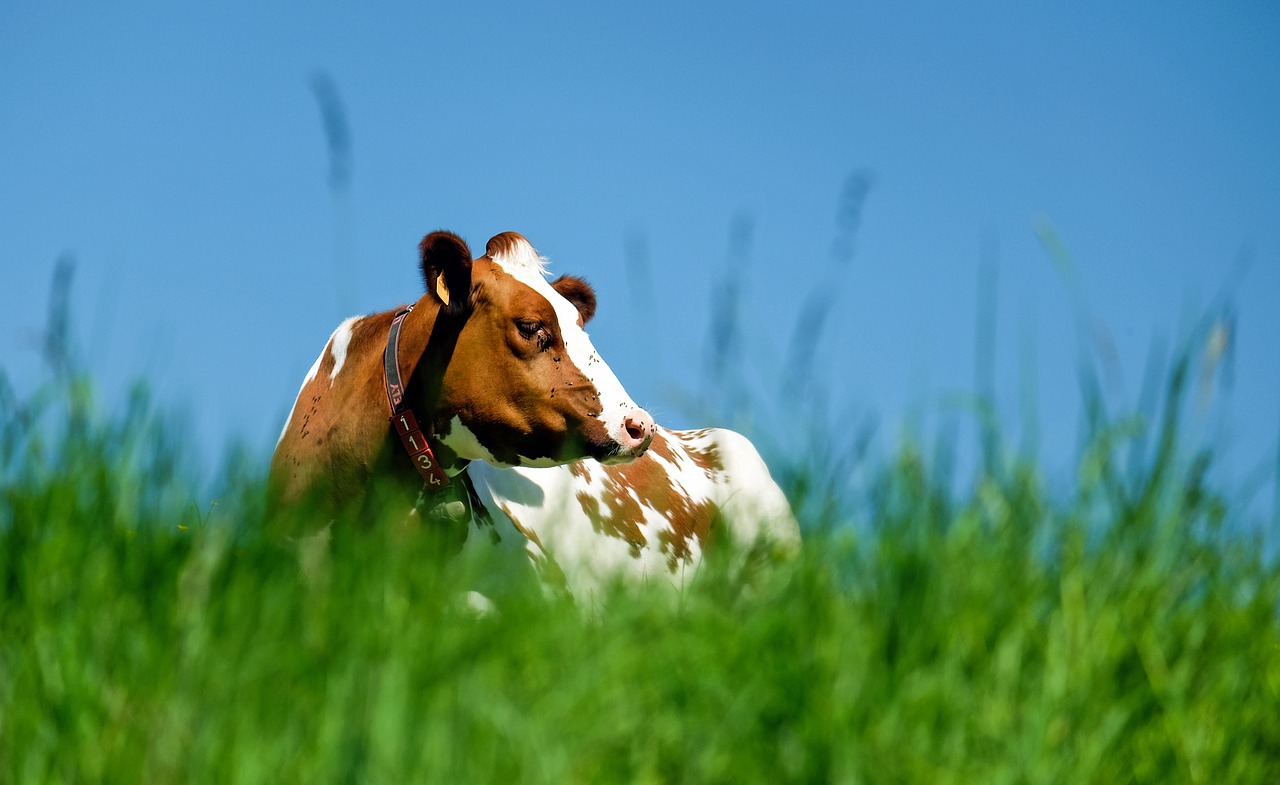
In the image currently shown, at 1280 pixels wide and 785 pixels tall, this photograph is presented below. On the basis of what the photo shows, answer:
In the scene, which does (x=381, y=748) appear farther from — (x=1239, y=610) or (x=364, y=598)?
(x=1239, y=610)

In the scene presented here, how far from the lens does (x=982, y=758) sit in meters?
3.18

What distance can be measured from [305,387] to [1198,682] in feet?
15.8

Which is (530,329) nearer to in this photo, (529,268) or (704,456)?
(529,268)

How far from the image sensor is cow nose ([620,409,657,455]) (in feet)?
20.8

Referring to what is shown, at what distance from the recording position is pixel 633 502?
8.31 metres

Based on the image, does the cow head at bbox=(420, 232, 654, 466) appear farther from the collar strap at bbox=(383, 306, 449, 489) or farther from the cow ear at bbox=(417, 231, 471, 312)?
the collar strap at bbox=(383, 306, 449, 489)

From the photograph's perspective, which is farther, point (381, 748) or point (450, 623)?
point (450, 623)

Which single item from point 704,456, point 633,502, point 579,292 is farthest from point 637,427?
point 704,456

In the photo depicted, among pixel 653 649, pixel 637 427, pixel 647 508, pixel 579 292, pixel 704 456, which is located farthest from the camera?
pixel 704 456

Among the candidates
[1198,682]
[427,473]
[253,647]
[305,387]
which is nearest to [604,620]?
[253,647]

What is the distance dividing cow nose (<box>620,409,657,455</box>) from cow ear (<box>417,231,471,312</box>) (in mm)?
1010

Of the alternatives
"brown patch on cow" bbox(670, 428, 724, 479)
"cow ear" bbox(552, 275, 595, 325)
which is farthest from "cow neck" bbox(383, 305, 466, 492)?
"brown patch on cow" bbox(670, 428, 724, 479)

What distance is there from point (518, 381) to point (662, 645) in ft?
10.1

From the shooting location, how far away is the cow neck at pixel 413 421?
641 cm
